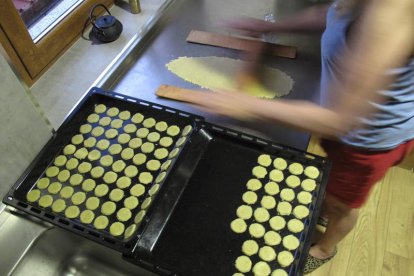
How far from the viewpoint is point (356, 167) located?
3.32 ft

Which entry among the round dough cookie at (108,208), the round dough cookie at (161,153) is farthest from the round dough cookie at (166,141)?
the round dough cookie at (108,208)

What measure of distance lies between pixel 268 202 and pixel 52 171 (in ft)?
1.97

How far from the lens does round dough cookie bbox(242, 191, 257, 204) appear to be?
35.5 inches

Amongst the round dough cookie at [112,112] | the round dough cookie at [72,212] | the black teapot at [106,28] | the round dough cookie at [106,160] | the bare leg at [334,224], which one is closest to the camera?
the round dough cookie at [72,212]

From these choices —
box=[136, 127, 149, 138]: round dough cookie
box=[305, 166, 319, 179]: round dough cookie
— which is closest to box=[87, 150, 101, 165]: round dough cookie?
box=[136, 127, 149, 138]: round dough cookie

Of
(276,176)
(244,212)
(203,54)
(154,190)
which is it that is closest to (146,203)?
(154,190)

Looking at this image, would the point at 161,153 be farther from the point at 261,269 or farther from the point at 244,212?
the point at 261,269

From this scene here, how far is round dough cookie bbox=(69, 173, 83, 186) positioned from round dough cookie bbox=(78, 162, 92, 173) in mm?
17

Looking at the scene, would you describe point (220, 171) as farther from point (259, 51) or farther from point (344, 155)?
point (259, 51)

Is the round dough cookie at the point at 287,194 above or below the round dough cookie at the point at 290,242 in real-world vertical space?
above

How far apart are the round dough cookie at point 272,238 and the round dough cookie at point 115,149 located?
1.59 feet

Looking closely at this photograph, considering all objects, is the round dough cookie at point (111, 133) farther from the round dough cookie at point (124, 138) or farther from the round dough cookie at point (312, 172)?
the round dough cookie at point (312, 172)

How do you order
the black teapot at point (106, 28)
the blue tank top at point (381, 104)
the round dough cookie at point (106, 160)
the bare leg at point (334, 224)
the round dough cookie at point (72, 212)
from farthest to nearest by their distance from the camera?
the black teapot at point (106, 28) < the bare leg at point (334, 224) < the round dough cookie at point (106, 160) < the round dough cookie at point (72, 212) < the blue tank top at point (381, 104)

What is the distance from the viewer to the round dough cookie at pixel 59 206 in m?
0.89
